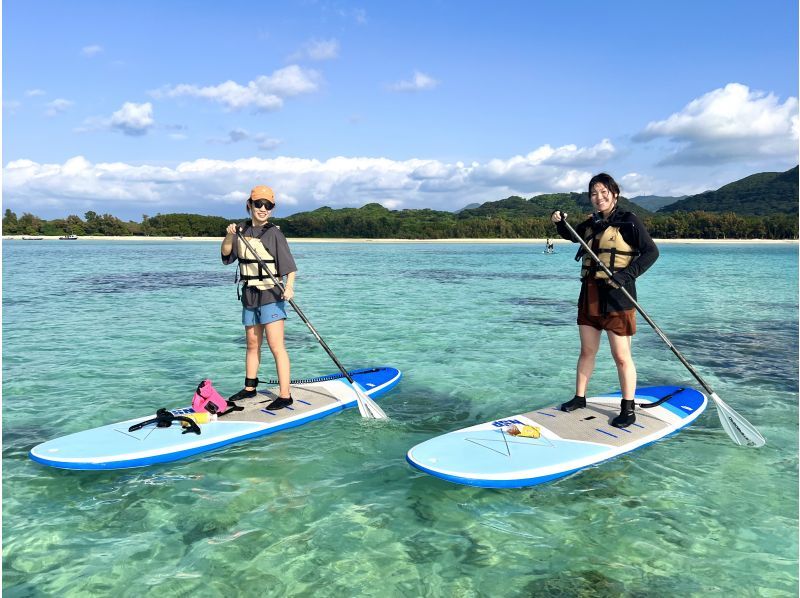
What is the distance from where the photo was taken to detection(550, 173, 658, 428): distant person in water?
526cm

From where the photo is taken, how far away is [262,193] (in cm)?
584

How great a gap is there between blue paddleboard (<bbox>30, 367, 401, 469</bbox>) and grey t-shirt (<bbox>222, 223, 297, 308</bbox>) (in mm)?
1288

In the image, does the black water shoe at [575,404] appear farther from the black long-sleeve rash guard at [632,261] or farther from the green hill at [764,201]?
the green hill at [764,201]

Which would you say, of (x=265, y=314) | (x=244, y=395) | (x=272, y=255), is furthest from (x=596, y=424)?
(x=244, y=395)

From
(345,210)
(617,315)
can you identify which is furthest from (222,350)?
(345,210)

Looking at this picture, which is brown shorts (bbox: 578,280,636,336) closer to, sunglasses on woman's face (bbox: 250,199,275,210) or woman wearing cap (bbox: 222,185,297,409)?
woman wearing cap (bbox: 222,185,297,409)

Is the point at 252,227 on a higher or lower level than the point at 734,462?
higher

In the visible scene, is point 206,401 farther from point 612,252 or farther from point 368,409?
point 612,252

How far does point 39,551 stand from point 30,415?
3.53 meters

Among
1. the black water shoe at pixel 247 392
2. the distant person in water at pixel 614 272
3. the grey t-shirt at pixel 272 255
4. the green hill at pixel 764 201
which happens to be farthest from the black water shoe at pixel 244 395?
the green hill at pixel 764 201

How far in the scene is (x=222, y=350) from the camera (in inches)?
418

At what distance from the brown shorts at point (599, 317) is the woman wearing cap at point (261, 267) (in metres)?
3.16

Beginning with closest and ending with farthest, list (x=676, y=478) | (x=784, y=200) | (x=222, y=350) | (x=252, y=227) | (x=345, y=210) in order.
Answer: (x=676, y=478), (x=252, y=227), (x=222, y=350), (x=784, y=200), (x=345, y=210)

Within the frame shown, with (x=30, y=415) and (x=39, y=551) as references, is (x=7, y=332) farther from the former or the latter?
(x=39, y=551)
